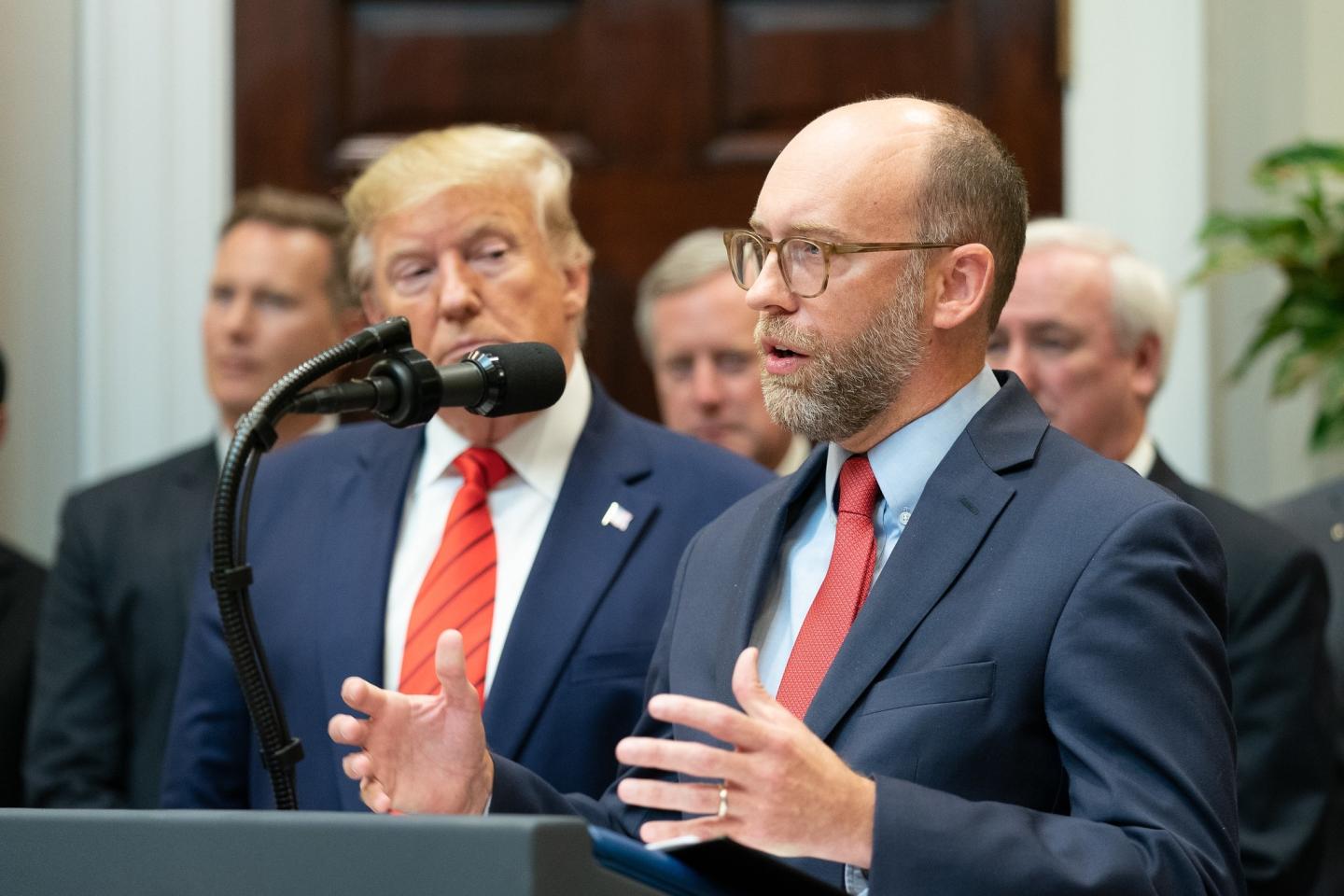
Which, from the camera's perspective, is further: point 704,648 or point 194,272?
point 194,272

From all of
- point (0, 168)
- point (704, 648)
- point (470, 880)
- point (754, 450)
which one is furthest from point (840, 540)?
point (0, 168)

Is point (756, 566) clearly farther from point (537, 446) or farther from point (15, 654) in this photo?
point (15, 654)

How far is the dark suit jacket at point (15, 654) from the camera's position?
363cm

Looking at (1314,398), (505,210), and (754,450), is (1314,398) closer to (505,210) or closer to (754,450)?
(754,450)

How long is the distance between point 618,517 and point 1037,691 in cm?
91

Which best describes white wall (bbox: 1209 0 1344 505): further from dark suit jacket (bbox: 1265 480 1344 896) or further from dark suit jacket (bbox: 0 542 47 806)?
dark suit jacket (bbox: 0 542 47 806)

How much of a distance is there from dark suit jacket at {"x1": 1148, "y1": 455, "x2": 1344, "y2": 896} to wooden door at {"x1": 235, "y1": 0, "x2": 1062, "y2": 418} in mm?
1759

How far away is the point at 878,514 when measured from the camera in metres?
2.06

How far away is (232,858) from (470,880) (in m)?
0.19

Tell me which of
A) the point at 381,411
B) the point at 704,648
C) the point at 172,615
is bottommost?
the point at 172,615

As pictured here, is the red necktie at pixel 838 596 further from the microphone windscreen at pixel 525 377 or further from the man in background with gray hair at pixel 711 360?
the man in background with gray hair at pixel 711 360

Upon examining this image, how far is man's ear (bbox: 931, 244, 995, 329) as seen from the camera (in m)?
2.07

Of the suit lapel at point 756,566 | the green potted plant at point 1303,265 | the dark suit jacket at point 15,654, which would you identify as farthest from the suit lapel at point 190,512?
the green potted plant at point 1303,265

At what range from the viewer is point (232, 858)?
1298mm
